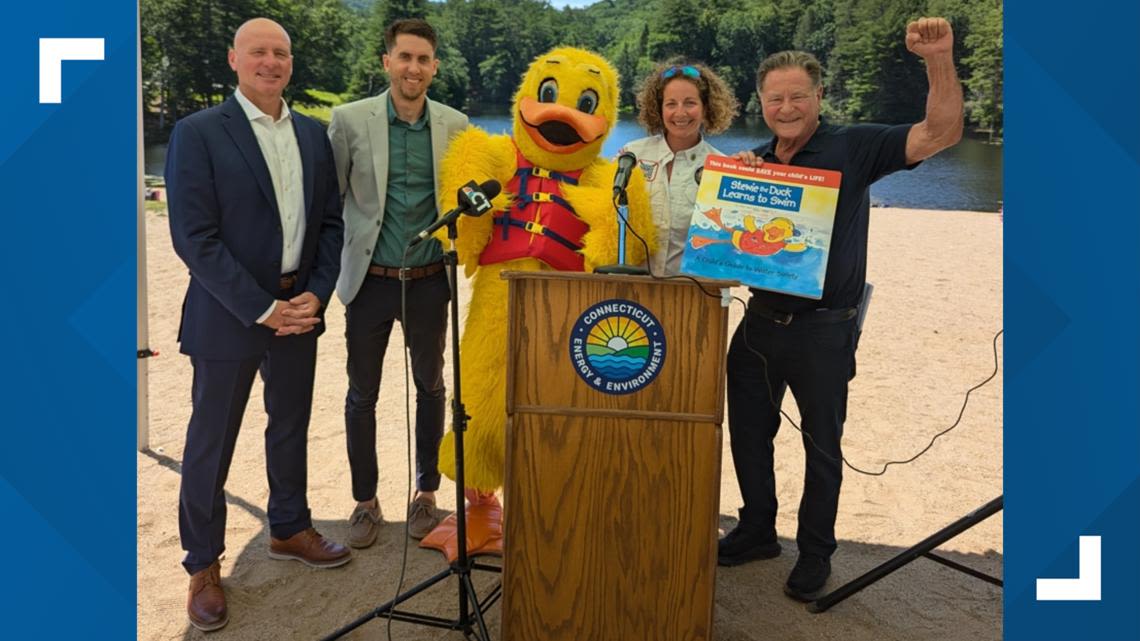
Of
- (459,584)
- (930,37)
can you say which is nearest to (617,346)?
(459,584)

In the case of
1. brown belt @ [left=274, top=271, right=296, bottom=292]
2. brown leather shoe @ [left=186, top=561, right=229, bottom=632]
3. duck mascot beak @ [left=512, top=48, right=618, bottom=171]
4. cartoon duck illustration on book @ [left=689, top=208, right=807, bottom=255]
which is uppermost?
duck mascot beak @ [left=512, top=48, right=618, bottom=171]

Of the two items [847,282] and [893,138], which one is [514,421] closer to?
[847,282]

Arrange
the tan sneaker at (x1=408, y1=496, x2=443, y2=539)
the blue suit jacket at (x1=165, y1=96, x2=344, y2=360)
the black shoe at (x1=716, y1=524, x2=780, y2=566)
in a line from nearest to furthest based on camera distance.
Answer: the blue suit jacket at (x1=165, y1=96, x2=344, y2=360)
the black shoe at (x1=716, y1=524, x2=780, y2=566)
the tan sneaker at (x1=408, y1=496, x2=443, y2=539)

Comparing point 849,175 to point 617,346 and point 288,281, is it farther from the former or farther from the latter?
point 288,281

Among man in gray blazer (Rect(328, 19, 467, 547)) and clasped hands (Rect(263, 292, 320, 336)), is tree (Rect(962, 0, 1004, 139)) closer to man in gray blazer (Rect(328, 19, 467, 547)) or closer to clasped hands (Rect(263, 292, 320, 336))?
man in gray blazer (Rect(328, 19, 467, 547))

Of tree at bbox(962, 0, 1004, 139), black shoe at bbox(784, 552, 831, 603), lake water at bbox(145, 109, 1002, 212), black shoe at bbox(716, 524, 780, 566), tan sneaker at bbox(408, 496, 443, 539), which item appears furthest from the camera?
lake water at bbox(145, 109, 1002, 212)

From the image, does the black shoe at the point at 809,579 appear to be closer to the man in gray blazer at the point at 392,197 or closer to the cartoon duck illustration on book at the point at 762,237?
the cartoon duck illustration on book at the point at 762,237

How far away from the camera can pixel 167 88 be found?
46.2 feet

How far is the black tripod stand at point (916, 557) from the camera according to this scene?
2955 millimetres

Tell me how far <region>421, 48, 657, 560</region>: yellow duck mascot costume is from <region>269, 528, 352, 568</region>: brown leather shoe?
618 mm

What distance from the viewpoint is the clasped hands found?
2.92 metres

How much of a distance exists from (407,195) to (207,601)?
166cm

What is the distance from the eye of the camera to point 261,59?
295 centimetres
